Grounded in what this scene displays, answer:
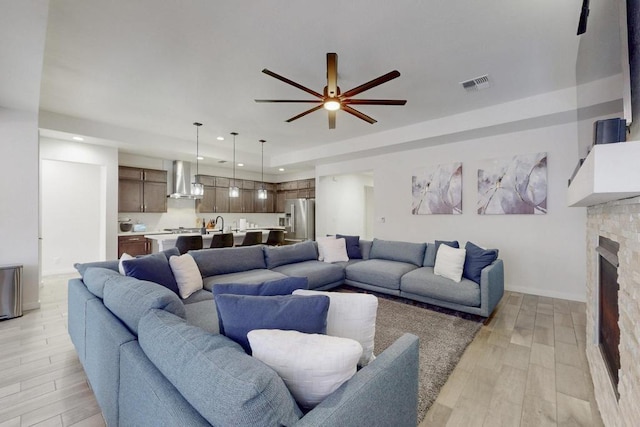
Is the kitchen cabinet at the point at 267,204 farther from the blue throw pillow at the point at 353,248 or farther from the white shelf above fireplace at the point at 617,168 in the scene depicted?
the white shelf above fireplace at the point at 617,168

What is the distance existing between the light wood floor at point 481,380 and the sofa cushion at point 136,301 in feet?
2.57

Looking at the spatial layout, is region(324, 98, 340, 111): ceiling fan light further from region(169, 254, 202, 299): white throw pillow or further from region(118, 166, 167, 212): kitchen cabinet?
region(118, 166, 167, 212): kitchen cabinet

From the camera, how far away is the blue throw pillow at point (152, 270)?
2.36 m

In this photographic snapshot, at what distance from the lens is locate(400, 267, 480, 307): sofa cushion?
3172 mm

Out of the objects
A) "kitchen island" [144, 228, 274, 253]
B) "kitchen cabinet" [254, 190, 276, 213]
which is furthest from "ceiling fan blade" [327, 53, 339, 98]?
"kitchen cabinet" [254, 190, 276, 213]

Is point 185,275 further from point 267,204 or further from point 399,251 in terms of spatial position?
point 267,204

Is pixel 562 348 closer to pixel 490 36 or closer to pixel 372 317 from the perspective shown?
pixel 372 317

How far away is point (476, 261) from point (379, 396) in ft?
9.36

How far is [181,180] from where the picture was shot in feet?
21.8

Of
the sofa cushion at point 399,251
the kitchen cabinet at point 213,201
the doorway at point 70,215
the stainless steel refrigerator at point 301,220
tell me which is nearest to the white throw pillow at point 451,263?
the sofa cushion at point 399,251

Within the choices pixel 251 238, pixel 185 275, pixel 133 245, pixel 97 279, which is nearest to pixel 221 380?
pixel 97 279

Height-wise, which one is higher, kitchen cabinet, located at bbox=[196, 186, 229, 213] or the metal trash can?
kitchen cabinet, located at bbox=[196, 186, 229, 213]

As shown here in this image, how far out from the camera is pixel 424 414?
175 centimetres

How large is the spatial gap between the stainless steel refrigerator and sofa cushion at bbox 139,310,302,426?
659cm
